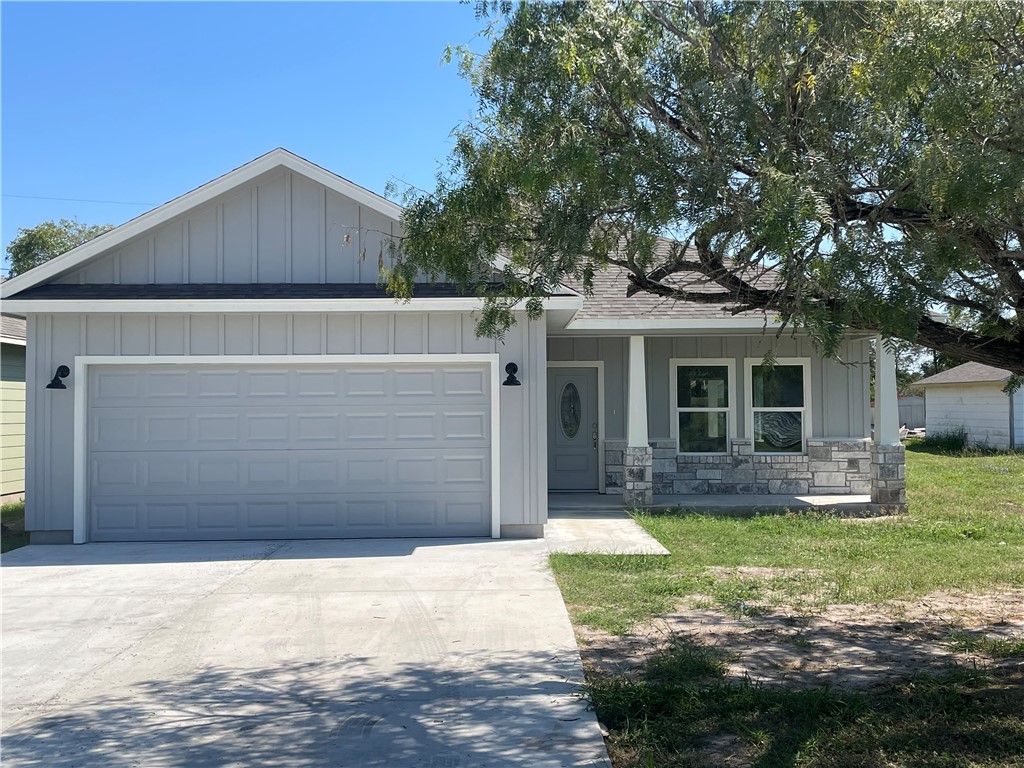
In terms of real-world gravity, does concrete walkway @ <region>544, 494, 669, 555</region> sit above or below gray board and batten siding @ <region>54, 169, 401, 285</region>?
below

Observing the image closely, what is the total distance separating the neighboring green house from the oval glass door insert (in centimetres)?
936

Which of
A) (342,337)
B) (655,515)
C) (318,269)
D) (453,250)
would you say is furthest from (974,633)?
(318,269)

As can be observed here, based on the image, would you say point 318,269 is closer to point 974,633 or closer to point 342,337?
point 342,337

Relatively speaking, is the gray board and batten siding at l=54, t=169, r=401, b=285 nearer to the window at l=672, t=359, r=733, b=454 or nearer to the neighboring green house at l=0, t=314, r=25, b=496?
the neighboring green house at l=0, t=314, r=25, b=496

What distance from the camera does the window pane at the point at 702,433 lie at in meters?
14.6

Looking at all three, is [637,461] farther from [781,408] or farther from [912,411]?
[912,411]

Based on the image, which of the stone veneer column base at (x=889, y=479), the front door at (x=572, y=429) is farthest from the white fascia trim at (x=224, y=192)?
the stone veneer column base at (x=889, y=479)

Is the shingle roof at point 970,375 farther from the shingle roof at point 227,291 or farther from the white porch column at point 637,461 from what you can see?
the shingle roof at point 227,291

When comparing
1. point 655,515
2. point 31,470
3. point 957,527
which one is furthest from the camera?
point 655,515

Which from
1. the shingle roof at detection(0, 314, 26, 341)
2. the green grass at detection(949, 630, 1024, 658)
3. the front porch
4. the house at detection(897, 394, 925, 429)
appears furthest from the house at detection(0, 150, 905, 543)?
the house at detection(897, 394, 925, 429)

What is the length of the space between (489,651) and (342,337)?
18.3ft

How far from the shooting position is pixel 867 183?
5512 mm

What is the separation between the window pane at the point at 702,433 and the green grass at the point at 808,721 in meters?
8.82

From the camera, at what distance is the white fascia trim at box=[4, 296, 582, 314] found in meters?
10.4
